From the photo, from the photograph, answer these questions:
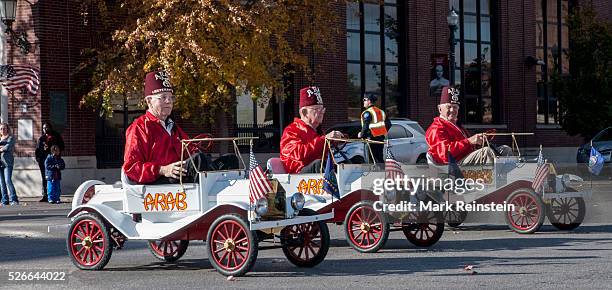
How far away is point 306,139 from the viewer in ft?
39.0

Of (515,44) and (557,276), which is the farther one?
(515,44)

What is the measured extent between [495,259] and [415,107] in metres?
24.2

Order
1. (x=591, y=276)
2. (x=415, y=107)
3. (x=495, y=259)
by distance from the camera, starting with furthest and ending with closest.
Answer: (x=415, y=107), (x=495, y=259), (x=591, y=276)

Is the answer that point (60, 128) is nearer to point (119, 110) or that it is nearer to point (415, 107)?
point (119, 110)

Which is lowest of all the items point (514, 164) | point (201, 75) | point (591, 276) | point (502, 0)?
point (591, 276)

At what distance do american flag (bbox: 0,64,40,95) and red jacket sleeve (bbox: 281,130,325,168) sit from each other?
1393 cm

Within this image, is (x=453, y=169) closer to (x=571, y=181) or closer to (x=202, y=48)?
(x=571, y=181)

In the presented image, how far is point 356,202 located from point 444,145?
6.05ft

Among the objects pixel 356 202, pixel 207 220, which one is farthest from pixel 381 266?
pixel 207 220

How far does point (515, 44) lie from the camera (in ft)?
129

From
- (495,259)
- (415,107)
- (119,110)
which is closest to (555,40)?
(415,107)

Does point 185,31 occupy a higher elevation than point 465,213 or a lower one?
higher

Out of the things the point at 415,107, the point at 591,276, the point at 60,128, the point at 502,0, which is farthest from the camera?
the point at 502,0

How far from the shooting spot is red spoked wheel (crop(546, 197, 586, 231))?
14.3 metres
